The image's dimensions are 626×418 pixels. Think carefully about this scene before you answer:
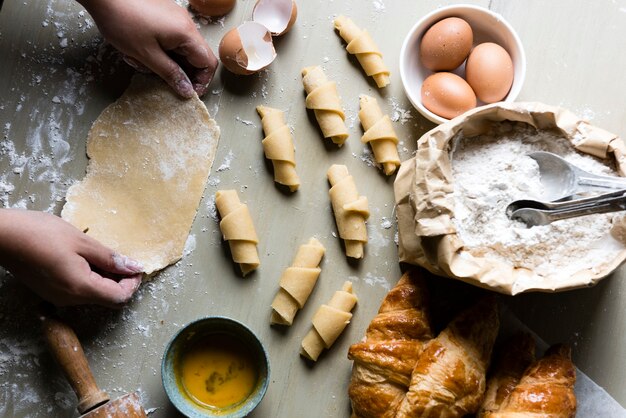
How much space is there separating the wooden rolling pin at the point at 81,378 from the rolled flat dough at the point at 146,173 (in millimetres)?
223

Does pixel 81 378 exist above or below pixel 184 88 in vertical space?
below

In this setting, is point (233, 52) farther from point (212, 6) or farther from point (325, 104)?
point (325, 104)

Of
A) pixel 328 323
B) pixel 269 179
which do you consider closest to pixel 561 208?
pixel 328 323

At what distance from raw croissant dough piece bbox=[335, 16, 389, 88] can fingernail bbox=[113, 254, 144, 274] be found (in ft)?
2.30

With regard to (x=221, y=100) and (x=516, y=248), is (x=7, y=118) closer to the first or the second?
(x=221, y=100)

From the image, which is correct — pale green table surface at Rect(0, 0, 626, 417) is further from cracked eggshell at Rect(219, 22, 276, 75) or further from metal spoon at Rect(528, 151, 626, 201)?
metal spoon at Rect(528, 151, 626, 201)

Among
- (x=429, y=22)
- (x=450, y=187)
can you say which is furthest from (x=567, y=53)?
(x=450, y=187)

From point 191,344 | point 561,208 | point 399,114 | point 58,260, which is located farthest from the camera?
point 399,114

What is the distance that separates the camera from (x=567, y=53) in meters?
1.62

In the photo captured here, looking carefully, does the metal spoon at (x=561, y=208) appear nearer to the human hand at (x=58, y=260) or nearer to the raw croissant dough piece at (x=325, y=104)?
the raw croissant dough piece at (x=325, y=104)

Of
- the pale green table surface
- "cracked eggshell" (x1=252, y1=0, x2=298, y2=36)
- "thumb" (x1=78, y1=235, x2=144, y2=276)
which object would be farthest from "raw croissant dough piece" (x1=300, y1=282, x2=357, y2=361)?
"cracked eggshell" (x1=252, y1=0, x2=298, y2=36)

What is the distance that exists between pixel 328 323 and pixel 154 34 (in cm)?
75

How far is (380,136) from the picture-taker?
1547mm

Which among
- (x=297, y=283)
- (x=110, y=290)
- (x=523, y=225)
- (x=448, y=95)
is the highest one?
(x=448, y=95)
